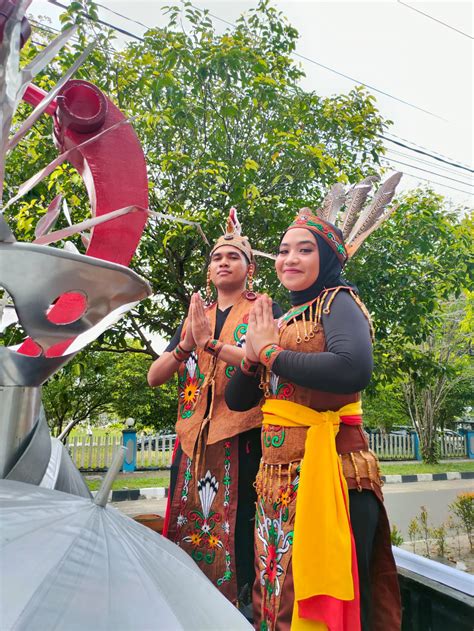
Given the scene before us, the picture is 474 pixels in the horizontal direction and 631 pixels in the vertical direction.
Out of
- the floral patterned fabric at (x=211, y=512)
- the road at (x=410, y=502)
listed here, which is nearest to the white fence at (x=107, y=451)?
the road at (x=410, y=502)

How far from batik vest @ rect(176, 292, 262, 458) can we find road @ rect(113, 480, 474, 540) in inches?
150

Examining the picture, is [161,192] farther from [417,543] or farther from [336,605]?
[417,543]

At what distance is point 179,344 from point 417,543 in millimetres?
4332

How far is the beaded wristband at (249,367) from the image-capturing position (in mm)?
1645

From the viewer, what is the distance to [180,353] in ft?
6.50

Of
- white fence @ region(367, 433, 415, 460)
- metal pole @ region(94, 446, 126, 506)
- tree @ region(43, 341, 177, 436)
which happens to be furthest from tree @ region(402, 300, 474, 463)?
metal pole @ region(94, 446, 126, 506)

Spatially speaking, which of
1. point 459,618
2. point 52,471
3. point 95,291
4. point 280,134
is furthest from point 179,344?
point 280,134

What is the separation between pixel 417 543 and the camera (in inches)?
202

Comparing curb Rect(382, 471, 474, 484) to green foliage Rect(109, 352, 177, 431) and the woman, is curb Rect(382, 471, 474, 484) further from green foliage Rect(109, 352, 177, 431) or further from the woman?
the woman

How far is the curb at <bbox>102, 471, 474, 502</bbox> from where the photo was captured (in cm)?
756

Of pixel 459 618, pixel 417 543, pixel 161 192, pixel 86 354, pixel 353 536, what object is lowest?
pixel 417 543

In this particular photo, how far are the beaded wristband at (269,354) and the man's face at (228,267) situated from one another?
2.13 ft

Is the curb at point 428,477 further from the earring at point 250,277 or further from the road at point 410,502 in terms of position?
the earring at point 250,277

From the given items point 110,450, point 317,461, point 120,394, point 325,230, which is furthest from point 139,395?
point 317,461
